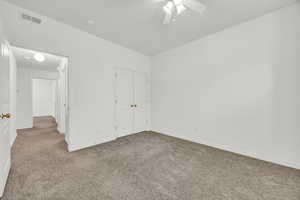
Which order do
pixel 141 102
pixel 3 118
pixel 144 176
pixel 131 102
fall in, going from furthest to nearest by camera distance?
pixel 141 102, pixel 131 102, pixel 144 176, pixel 3 118

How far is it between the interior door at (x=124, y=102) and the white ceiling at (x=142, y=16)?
1.13m

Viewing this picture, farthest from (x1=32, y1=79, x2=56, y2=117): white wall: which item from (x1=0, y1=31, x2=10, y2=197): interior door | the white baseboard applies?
the white baseboard

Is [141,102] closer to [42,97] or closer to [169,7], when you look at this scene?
[169,7]

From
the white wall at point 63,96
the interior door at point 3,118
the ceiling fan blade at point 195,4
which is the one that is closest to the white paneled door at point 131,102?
the white wall at point 63,96

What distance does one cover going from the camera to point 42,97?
7918 mm

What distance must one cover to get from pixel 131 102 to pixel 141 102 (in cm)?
46

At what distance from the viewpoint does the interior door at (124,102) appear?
3.73m

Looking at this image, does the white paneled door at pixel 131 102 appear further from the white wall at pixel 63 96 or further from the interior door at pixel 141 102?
the white wall at pixel 63 96

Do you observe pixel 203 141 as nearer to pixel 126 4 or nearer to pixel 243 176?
pixel 243 176

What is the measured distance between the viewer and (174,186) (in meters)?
1.67

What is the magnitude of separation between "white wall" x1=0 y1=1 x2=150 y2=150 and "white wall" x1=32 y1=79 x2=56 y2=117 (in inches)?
251

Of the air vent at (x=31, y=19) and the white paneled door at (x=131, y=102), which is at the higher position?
the air vent at (x=31, y=19)

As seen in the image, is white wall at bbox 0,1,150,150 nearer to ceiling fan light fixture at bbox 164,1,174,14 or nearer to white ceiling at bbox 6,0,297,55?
white ceiling at bbox 6,0,297,55

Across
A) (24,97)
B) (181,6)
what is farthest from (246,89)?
(24,97)
